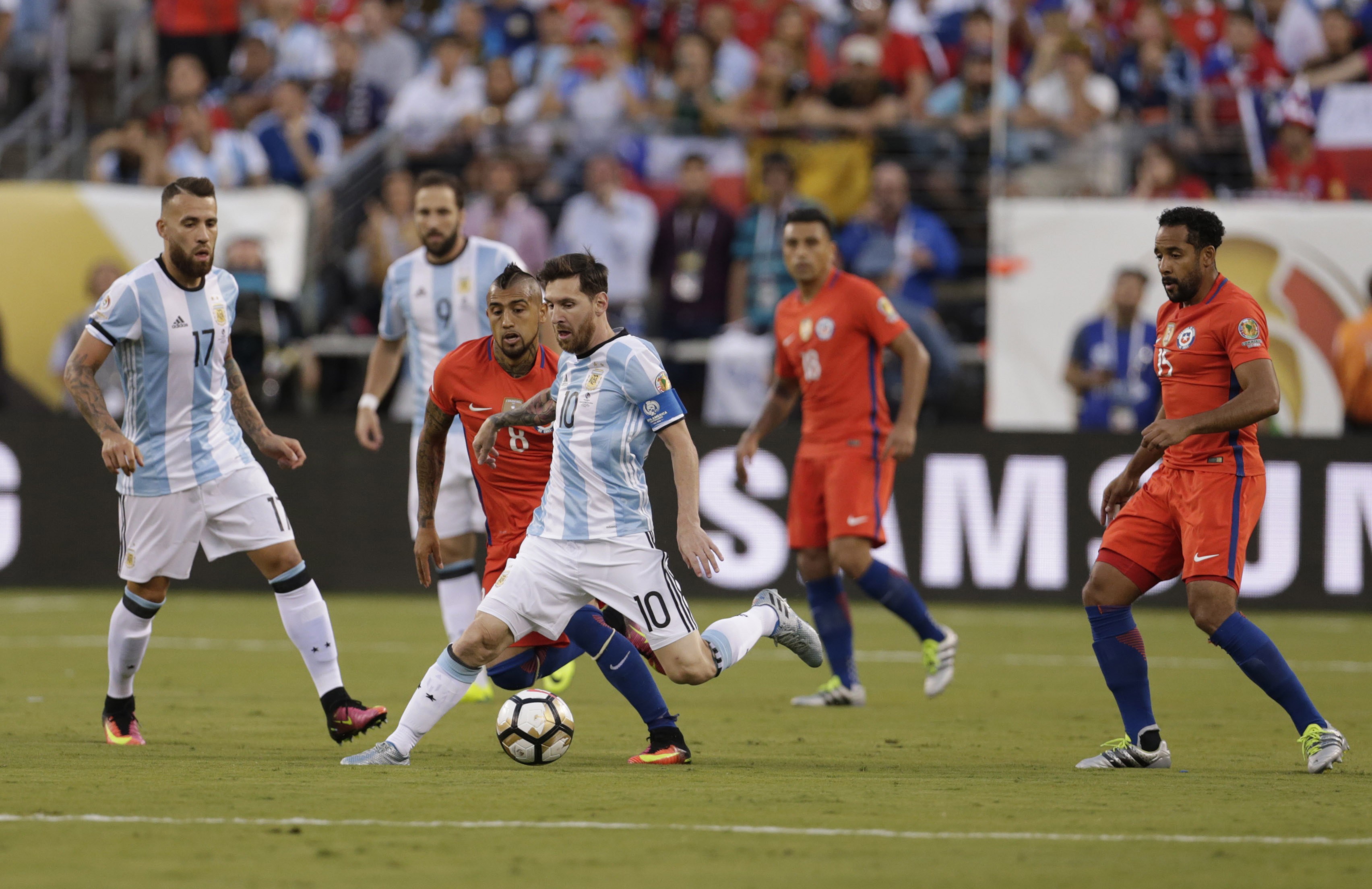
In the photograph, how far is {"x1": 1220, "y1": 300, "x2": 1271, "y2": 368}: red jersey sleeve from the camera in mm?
7062

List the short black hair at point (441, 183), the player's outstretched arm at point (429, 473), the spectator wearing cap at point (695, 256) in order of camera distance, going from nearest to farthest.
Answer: the player's outstretched arm at point (429, 473) < the short black hair at point (441, 183) < the spectator wearing cap at point (695, 256)

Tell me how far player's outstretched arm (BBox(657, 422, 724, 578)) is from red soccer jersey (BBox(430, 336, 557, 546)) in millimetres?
851

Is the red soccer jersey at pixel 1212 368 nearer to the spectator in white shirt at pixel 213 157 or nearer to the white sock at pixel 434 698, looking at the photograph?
the white sock at pixel 434 698

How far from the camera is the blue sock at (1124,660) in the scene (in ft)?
24.1

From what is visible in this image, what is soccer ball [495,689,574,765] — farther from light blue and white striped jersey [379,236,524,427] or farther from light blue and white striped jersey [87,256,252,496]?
light blue and white striped jersey [379,236,524,427]

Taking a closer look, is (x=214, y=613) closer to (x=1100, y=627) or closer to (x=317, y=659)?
(x=317, y=659)

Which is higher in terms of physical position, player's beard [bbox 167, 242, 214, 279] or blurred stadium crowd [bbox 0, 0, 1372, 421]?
blurred stadium crowd [bbox 0, 0, 1372, 421]

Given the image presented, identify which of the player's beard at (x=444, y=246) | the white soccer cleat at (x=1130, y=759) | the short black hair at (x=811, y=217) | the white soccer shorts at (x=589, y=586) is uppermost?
the short black hair at (x=811, y=217)

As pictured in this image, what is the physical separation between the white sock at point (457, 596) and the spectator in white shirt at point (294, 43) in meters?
11.6

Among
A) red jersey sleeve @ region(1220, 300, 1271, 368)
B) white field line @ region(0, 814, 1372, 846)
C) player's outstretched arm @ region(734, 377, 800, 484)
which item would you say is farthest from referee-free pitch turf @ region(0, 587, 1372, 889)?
red jersey sleeve @ region(1220, 300, 1271, 368)

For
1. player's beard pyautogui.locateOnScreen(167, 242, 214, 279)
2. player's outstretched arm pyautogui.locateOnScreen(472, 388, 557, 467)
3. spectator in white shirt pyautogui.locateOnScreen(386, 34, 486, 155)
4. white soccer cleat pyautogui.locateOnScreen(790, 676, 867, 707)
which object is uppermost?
spectator in white shirt pyautogui.locateOnScreen(386, 34, 486, 155)

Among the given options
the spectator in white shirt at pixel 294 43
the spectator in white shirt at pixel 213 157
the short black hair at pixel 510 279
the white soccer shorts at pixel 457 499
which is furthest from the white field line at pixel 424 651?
the spectator in white shirt at pixel 294 43

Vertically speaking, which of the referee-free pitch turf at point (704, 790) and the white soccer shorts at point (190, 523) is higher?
the white soccer shorts at point (190, 523)

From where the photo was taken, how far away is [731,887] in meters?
4.81
